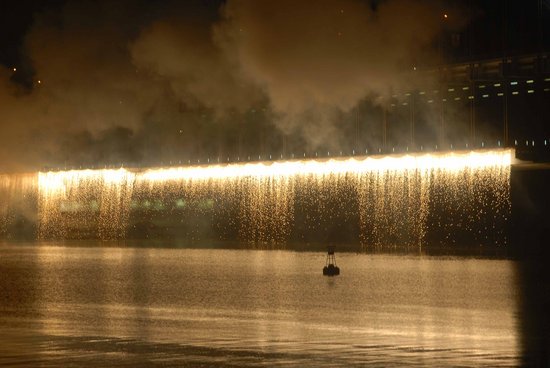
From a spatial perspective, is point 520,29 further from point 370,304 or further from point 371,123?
point 370,304

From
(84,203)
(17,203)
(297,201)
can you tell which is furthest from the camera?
(84,203)

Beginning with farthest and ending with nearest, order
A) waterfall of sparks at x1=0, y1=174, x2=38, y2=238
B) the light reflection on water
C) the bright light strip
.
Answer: waterfall of sparks at x1=0, y1=174, x2=38, y2=238, the bright light strip, the light reflection on water

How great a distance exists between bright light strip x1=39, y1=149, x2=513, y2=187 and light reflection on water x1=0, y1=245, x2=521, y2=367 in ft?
59.2

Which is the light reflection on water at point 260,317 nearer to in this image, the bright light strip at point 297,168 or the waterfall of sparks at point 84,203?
the bright light strip at point 297,168

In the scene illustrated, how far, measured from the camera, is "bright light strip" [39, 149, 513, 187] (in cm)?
6484

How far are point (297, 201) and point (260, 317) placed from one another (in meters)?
57.0

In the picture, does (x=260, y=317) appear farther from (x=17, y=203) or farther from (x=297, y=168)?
(x=17, y=203)

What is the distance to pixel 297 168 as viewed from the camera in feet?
244

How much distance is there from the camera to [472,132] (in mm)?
69375

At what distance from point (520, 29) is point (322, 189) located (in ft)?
73.2

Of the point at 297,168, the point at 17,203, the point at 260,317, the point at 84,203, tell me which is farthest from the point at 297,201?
the point at 260,317

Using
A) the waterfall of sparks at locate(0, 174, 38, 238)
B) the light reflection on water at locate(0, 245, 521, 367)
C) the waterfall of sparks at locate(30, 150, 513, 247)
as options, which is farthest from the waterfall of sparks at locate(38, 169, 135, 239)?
the light reflection on water at locate(0, 245, 521, 367)

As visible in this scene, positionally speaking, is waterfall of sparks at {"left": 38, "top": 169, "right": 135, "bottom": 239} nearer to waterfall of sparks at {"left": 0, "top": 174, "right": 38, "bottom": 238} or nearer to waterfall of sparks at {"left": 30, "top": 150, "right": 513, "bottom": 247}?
waterfall of sparks at {"left": 30, "top": 150, "right": 513, "bottom": 247}

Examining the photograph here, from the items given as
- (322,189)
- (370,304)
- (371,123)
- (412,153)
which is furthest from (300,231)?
(370,304)
